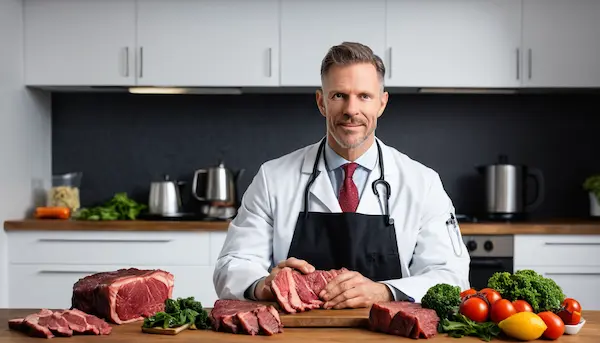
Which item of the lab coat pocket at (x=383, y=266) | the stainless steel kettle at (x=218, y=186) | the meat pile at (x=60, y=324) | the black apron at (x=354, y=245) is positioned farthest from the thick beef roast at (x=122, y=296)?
the stainless steel kettle at (x=218, y=186)

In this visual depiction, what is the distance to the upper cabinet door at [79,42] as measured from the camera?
434 centimetres

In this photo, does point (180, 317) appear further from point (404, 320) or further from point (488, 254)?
point (488, 254)

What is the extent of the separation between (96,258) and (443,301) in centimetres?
255

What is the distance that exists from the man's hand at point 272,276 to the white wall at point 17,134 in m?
2.25

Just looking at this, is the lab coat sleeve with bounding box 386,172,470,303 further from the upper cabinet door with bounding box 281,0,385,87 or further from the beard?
the upper cabinet door with bounding box 281,0,385,87

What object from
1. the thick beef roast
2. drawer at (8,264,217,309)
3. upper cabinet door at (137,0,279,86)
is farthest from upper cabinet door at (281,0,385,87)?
the thick beef roast

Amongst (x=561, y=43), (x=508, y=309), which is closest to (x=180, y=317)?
(x=508, y=309)

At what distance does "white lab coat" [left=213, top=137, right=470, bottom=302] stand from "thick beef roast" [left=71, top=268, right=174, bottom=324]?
0.34 meters

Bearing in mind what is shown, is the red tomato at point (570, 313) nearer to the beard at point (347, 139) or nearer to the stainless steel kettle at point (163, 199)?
the beard at point (347, 139)

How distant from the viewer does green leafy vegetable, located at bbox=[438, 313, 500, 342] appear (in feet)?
6.24

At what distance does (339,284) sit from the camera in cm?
222

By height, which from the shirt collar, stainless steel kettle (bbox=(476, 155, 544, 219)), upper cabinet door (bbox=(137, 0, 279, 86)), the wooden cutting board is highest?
upper cabinet door (bbox=(137, 0, 279, 86))

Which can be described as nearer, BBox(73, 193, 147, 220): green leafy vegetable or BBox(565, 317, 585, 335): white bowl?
BBox(565, 317, 585, 335): white bowl

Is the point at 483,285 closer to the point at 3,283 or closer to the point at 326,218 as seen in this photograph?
the point at 326,218
